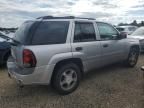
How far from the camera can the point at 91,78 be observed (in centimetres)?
592

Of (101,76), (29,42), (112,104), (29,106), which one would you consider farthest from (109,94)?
(29,42)

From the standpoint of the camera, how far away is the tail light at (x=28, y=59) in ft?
13.2

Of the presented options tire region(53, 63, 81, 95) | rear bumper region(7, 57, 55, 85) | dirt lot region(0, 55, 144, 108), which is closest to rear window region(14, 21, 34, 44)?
rear bumper region(7, 57, 55, 85)

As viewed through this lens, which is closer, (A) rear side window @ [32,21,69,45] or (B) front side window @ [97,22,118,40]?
(A) rear side window @ [32,21,69,45]

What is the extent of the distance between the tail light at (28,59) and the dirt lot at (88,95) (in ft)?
2.90

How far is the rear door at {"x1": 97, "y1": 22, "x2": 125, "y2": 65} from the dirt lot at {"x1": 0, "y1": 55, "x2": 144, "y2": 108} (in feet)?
2.00

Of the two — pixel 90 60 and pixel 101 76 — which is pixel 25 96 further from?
pixel 101 76

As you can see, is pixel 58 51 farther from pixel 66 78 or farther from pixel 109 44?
pixel 109 44

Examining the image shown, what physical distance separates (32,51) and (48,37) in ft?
1.80

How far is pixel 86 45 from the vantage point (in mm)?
Answer: 5027

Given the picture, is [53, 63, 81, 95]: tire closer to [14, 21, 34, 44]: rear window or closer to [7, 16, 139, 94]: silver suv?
[7, 16, 139, 94]: silver suv

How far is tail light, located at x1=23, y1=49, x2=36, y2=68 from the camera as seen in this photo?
4.04 metres

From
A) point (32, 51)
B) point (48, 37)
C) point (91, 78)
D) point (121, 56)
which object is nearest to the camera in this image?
point (32, 51)

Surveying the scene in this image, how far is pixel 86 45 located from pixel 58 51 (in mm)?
928
